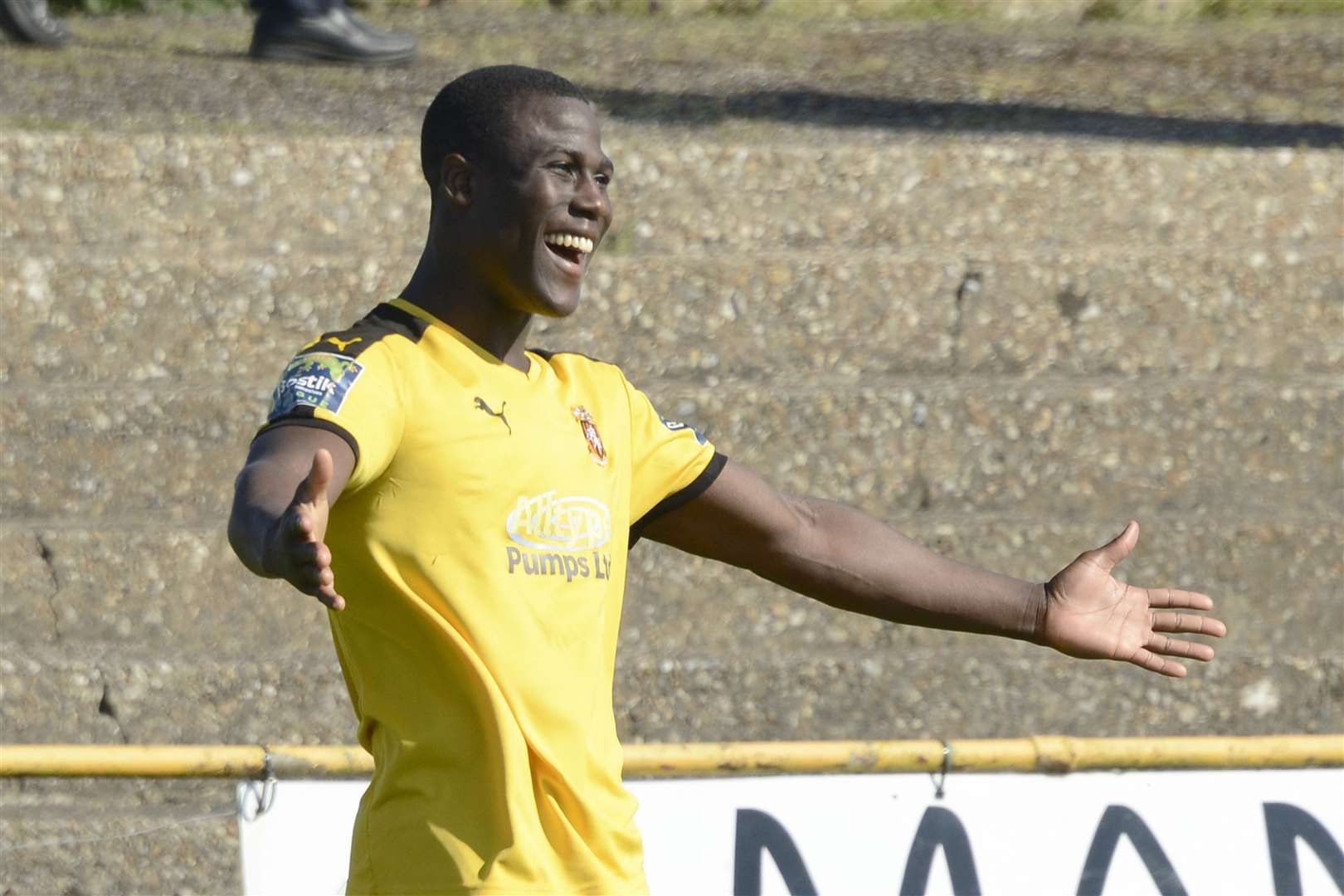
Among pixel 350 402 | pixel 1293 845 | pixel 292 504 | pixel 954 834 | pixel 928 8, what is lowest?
pixel 954 834

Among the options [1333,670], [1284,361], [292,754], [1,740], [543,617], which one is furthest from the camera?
[1284,361]

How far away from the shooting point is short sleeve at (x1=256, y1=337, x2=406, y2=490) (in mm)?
2086

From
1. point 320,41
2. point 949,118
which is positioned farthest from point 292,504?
point 320,41

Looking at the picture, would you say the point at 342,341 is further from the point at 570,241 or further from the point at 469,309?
the point at 570,241

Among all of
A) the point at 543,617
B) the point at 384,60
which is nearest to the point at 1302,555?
the point at 543,617

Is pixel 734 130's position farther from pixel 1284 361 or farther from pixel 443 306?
pixel 443 306

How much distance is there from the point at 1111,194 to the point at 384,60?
9.84ft

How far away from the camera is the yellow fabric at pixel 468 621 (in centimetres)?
219

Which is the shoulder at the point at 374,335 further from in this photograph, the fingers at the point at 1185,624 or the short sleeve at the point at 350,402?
the fingers at the point at 1185,624

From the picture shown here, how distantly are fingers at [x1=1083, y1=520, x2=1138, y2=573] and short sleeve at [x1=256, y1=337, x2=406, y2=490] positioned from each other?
1115mm

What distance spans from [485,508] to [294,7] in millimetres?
5386

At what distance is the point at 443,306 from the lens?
2402 millimetres

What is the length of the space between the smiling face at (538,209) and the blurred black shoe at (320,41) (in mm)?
4983

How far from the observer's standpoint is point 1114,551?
2.69 metres
